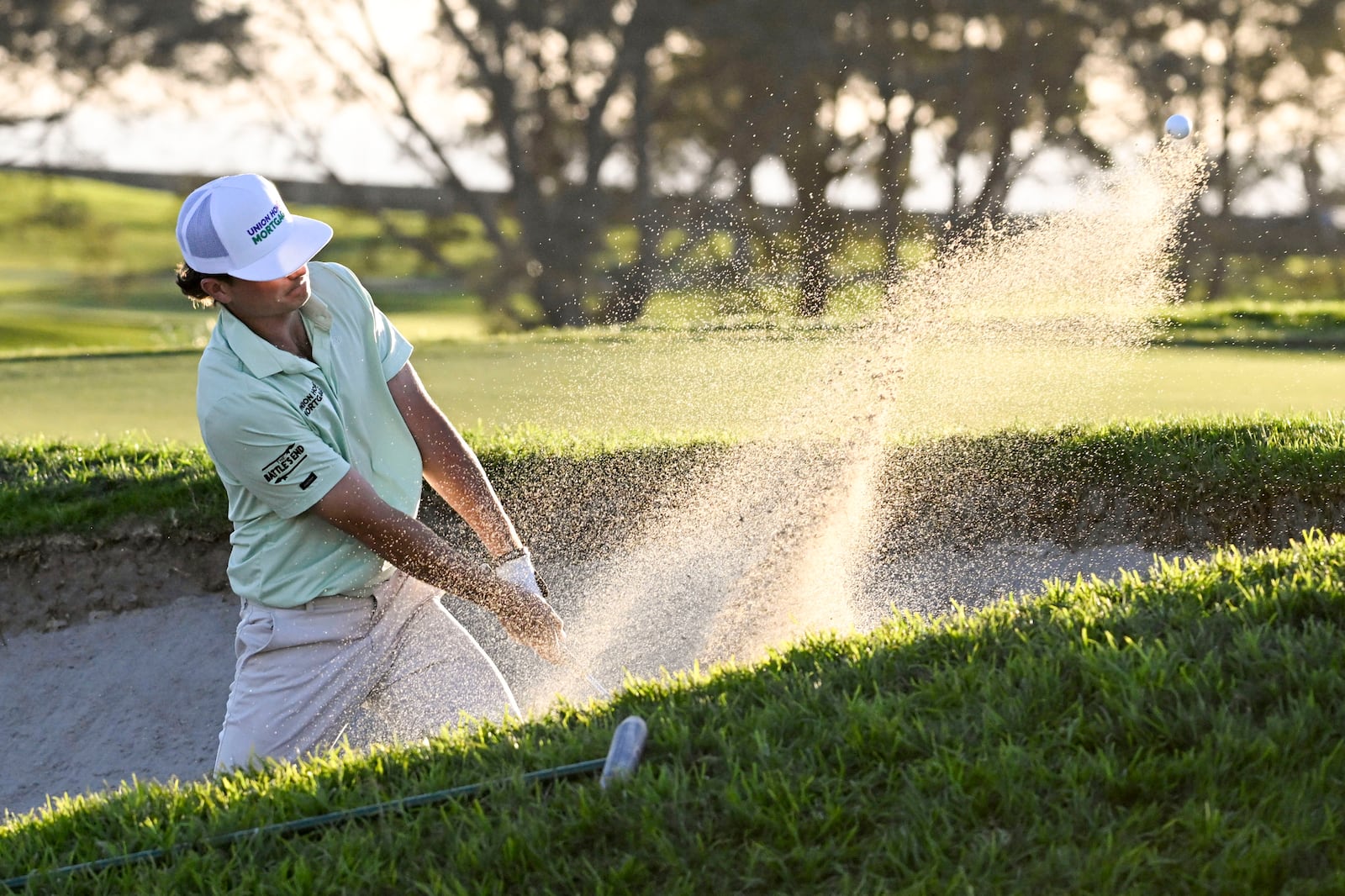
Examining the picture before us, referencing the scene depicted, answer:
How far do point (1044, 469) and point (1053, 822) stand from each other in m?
3.25

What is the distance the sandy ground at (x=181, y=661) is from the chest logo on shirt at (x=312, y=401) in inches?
69.3

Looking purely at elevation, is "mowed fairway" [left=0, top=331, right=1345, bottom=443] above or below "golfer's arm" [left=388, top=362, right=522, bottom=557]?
below

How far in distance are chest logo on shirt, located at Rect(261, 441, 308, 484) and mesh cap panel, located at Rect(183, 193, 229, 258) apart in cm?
54

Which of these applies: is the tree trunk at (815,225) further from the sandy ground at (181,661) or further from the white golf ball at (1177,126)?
the sandy ground at (181,661)

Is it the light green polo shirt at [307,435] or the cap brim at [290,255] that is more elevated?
the cap brim at [290,255]

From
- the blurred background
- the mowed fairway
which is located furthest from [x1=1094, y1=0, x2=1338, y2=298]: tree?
the mowed fairway

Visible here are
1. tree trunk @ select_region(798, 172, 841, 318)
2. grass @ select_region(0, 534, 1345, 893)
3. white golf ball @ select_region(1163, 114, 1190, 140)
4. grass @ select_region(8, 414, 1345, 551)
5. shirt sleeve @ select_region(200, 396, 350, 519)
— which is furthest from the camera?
tree trunk @ select_region(798, 172, 841, 318)

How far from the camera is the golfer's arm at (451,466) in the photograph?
162 inches

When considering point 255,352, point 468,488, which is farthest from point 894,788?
point 255,352

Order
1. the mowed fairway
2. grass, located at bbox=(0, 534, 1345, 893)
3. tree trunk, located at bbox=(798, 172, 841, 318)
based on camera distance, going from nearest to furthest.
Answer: grass, located at bbox=(0, 534, 1345, 893)
the mowed fairway
tree trunk, located at bbox=(798, 172, 841, 318)

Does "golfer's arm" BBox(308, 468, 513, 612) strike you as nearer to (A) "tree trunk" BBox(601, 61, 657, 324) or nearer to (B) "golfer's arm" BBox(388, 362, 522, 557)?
(B) "golfer's arm" BBox(388, 362, 522, 557)

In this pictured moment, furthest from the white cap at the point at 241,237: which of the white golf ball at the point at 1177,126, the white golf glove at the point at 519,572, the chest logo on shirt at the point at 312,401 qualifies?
the white golf ball at the point at 1177,126

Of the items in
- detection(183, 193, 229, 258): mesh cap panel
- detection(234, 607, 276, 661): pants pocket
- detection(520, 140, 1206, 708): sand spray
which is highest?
detection(183, 193, 229, 258): mesh cap panel

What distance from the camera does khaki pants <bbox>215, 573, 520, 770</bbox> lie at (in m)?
3.83
